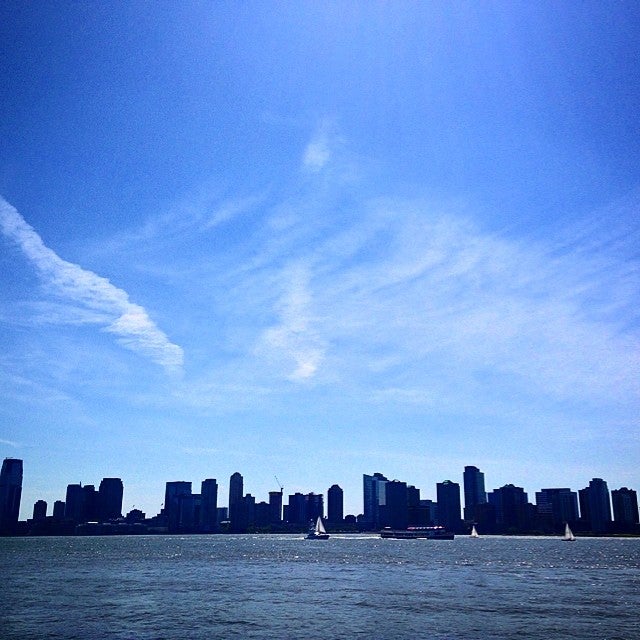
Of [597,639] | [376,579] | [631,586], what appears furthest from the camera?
[376,579]

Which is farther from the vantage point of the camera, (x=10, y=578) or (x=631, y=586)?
(x=10, y=578)

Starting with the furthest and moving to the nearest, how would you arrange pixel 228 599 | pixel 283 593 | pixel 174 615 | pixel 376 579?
pixel 376 579 < pixel 283 593 < pixel 228 599 < pixel 174 615

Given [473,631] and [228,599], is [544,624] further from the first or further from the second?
[228,599]

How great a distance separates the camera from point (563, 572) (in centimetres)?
14138

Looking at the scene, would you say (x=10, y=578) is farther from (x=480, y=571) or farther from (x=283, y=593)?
(x=480, y=571)

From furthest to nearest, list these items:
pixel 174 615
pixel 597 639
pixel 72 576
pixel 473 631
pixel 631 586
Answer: pixel 72 576, pixel 631 586, pixel 174 615, pixel 473 631, pixel 597 639

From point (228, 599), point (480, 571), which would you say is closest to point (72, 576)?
point (228, 599)

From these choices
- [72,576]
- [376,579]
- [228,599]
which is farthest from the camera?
[72,576]

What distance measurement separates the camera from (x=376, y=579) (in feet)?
407

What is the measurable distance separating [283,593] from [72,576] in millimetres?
58047

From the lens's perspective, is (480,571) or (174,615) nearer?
(174,615)

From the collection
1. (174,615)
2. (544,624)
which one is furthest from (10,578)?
(544,624)

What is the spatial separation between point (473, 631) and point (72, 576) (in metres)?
99.3

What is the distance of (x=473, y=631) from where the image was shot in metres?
64.4
